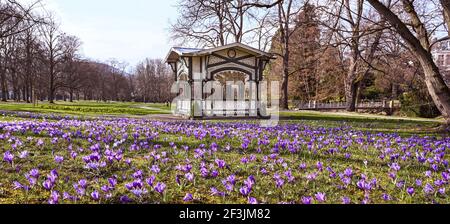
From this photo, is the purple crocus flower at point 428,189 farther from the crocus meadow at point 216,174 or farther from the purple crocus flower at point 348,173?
the purple crocus flower at point 348,173

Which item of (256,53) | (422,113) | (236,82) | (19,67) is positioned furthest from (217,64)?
(19,67)

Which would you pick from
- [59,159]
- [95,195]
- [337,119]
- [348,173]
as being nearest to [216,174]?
[95,195]

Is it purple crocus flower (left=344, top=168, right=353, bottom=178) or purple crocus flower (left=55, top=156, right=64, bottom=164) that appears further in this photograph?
purple crocus flower (left=55, top=156, right=64, bottom=164)

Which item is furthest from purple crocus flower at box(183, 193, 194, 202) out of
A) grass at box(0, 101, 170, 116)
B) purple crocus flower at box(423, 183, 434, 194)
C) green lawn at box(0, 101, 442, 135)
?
grass at box(0, 101, 170, 116)

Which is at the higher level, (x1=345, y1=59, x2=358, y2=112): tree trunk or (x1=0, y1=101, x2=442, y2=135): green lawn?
(x1=345, y1=59, x2=358, y2=112): tree trunk

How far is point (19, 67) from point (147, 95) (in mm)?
35691

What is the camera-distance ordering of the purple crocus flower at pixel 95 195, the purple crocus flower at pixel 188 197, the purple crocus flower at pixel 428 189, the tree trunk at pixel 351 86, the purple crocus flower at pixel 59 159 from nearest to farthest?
the purple crocus flower at pixel 95 195, the purple crocus flower at pixel 188 197, the purple crocus flower at pixel 428 189, the purple crocus flower at pixel 59 159, the tree trunk at pixel 351 86

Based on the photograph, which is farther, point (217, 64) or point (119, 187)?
point (217, 64)

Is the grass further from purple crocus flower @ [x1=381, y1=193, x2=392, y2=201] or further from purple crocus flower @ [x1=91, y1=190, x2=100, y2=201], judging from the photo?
purple crocus flower @ [x1=381, y1=193, x2=392, y2=201]

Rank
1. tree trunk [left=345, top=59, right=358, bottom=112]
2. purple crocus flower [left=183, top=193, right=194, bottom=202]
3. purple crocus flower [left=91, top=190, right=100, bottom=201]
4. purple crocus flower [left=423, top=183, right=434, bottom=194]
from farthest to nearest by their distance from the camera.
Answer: tree trunk [left=345, top=59, right=358, bottom=112], purple crocus flower [left=423, top=183, right=434, bottom=194], purple crocus flower [left=183, top=193, right=194, bottom=202], purple crocus flower [left=91, top=190, right=100, bottom=201]

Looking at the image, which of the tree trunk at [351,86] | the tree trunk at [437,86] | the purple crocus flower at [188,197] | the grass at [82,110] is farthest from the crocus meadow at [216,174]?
the tree trunk at [351,86]
